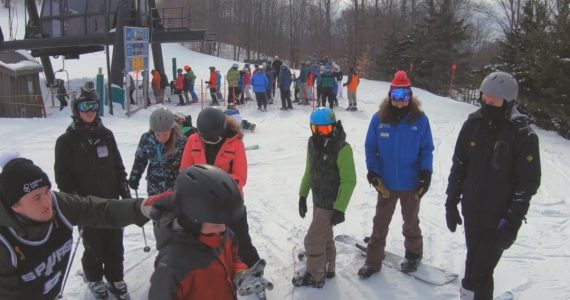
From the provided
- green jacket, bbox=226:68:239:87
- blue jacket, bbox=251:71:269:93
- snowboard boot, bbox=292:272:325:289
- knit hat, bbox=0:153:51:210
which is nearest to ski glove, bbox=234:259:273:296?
knit hat, bbox=0:153:51:210

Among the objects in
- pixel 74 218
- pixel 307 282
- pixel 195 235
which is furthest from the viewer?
pixel 307 282

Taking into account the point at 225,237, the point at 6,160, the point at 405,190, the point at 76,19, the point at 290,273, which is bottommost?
the point at 290,273

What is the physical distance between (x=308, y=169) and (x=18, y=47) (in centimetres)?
1987

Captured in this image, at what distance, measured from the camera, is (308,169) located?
4.49 metres

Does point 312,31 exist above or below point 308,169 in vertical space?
above

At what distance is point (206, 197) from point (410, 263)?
137 inches

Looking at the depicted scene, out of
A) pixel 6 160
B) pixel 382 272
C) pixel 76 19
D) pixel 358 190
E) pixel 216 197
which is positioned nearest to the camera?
pixel 216 197

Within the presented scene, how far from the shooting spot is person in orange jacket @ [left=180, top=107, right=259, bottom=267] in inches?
153

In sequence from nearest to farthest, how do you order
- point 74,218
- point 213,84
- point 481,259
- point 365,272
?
point 74,218
point 481,259
point 365,272
point 213,84

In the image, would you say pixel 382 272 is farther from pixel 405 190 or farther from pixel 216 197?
pixel 216 197

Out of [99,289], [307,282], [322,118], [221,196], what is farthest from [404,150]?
[99,289]

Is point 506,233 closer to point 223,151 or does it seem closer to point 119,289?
point 223,151

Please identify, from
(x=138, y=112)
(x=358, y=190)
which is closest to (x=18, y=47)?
(x=138, y=112)

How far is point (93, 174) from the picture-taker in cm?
411
